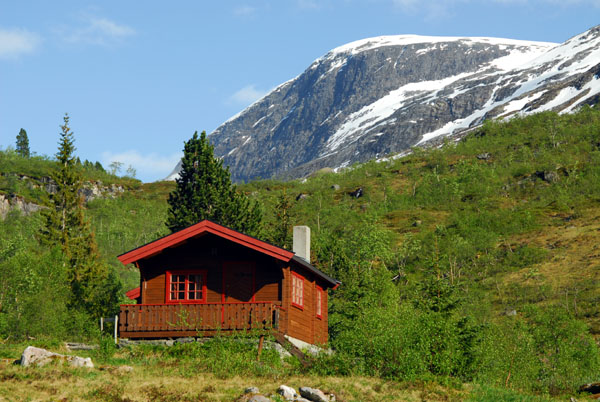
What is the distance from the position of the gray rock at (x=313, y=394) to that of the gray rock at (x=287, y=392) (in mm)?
244

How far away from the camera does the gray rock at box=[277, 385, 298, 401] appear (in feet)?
61.1

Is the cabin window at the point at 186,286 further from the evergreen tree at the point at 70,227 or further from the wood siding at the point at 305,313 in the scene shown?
the evergreen tree at the point at 70,227

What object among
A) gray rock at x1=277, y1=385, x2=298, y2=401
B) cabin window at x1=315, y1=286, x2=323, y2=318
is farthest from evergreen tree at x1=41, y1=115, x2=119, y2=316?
gray rock at x1=277, y1=385, x2=298, y2=401

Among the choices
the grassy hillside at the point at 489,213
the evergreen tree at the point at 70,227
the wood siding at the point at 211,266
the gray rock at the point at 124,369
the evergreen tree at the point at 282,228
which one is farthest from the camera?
the grassy hillside at the point at 489,213

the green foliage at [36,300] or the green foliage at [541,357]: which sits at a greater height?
the green foliage at [36,300]

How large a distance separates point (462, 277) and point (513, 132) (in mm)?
102768

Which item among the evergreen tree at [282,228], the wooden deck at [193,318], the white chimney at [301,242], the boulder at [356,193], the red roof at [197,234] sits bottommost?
the wooden deck at [193,318]

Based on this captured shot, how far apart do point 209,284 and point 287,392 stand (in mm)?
11916

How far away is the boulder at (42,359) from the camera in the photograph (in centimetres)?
2116

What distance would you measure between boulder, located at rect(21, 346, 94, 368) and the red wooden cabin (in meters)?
6.23

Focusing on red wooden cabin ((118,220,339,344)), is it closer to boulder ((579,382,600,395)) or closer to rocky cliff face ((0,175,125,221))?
boulder ((579,382,600,395))

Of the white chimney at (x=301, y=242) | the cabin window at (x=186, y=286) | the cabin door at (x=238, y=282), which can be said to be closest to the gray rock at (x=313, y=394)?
the cabin door at (x=238, y=282)

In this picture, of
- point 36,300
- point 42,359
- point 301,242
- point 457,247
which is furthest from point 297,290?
point 457,247

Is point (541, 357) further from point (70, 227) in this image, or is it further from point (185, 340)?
point (70, 227)
